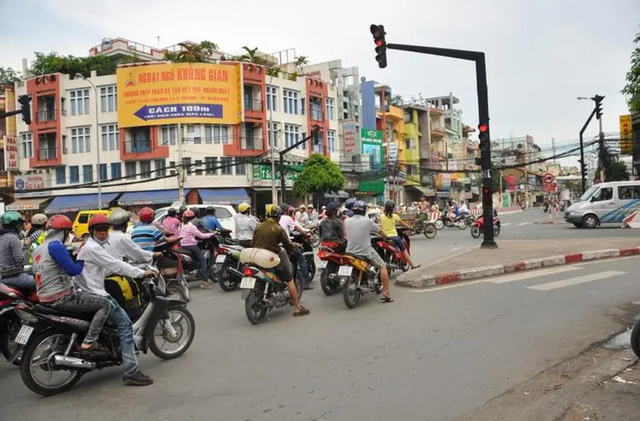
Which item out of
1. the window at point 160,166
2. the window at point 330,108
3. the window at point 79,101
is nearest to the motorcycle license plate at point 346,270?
the window at point 160,166

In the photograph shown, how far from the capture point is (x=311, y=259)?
10.4 metres

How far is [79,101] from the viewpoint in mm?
39375

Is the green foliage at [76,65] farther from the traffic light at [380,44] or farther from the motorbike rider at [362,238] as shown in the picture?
the motorbike rider at [362,238]

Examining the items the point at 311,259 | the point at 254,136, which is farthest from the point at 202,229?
the point at 254,136

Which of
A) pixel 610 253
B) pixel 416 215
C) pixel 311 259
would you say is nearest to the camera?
pixel 311 259

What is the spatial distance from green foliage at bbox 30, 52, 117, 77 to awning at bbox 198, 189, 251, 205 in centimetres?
1537

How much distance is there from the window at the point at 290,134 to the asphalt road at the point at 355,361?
33.4 meters

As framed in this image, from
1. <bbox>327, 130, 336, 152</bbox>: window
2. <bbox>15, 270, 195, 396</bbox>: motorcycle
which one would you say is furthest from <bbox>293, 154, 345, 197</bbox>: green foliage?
<bbox>15, 270, 195, 396</bbox>: motorcycle

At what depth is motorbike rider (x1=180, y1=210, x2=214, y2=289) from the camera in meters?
10.0

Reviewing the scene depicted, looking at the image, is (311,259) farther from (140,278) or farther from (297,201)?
(297,201)

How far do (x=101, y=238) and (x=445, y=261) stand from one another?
8524 millimetres

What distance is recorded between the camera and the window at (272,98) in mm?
40000

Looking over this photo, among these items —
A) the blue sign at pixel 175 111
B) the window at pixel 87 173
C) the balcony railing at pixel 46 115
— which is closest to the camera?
the blue sign at pixel 175 111

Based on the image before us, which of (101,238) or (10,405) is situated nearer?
(10,405)
